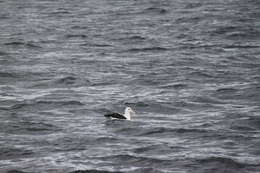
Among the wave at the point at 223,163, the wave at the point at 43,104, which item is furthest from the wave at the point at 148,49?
the wave at the point at 223,163

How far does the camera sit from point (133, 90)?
31.6 meters

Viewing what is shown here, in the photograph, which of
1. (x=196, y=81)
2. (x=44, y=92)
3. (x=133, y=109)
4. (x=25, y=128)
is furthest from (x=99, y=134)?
(x=196, y=81)

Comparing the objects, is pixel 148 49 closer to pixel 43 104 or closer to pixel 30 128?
pixel 43 104

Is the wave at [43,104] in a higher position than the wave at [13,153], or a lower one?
higher

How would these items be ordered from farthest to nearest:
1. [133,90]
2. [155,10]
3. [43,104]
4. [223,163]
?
[155,10] → [133,90] → [43,104] → [223,163]

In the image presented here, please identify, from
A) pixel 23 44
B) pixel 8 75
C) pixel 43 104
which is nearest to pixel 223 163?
pixel 43 104

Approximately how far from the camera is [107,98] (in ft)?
98.7

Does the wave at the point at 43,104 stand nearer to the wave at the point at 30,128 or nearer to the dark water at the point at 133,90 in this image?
the dark water at the point at 133,90

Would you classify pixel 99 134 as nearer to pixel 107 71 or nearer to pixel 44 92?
pixel 44 92

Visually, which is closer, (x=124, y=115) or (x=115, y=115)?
(x=115, y=115)

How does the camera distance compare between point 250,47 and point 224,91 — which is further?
point 250,47

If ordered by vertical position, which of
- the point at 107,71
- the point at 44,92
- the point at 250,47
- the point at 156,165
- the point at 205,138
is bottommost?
the point at 156,165

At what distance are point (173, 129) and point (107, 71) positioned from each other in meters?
10.6

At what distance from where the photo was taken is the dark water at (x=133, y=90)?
21781mm
